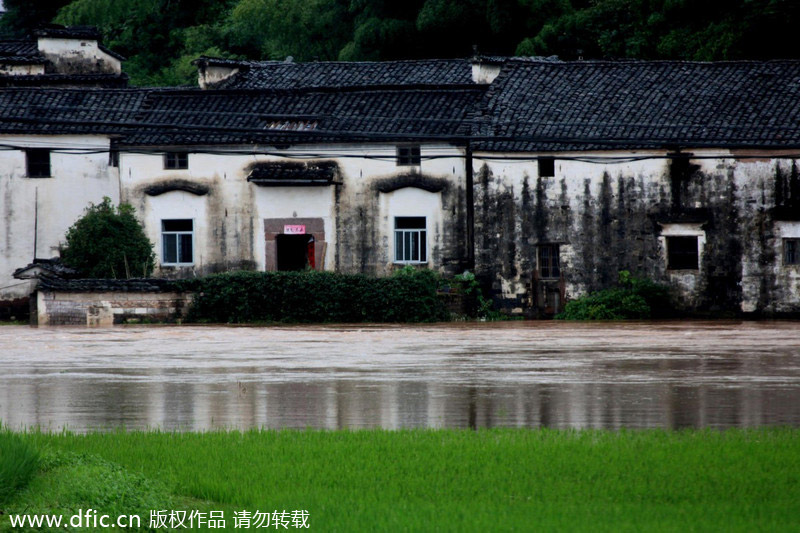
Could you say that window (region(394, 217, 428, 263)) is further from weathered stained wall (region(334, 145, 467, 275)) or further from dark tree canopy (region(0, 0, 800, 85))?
dark tree canopy (region(0, 0, 800, 85))

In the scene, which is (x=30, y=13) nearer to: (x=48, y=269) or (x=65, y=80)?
(x=65, y=80)

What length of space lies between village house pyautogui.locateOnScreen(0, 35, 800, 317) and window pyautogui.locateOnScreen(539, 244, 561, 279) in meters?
0.04

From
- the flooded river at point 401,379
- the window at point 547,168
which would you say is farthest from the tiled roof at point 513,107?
the flooded river at point 401,379

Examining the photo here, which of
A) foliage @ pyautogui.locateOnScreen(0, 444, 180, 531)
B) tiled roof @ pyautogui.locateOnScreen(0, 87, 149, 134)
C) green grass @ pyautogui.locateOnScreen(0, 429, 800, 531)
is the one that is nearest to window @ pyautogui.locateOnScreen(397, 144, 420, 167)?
tiled roof @ pyautogui.locateOnScreen(0, 87, 149, 134)

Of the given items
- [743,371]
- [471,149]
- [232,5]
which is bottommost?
[743,371]

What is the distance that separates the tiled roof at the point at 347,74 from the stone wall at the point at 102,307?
12251 millimetres

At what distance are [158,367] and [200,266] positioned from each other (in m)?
19.0

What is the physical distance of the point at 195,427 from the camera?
1365 centimetres

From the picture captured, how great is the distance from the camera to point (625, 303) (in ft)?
116

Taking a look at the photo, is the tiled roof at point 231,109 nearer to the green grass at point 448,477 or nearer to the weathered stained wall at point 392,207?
the weathered stained wall at point 392,207

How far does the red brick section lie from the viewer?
3956cm

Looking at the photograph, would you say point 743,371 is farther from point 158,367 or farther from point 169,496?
point 169,496

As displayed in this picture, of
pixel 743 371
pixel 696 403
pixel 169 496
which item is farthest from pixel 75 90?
pixel 169 496

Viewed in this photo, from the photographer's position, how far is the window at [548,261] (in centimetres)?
3722
